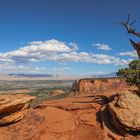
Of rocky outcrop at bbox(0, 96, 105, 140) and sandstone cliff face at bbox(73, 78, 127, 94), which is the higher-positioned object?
sandstone cliff face at bbox(73, 78, 127, 94)

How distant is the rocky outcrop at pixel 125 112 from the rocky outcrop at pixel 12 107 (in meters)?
8.09

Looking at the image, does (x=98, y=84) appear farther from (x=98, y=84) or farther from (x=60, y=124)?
(x=60, y=124)

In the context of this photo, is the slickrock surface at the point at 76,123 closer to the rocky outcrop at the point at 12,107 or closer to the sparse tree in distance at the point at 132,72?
the rocky outcrop at the point at 12,107

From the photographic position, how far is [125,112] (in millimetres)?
26828

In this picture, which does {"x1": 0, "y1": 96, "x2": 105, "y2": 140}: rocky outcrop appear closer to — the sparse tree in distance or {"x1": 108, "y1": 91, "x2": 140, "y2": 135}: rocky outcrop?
{"x1": 108, "y1": 91, "x2": 140, "y2": 135}: rocky outcrop

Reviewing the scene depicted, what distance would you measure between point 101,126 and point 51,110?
18.4ft

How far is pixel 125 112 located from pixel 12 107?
33.4ft

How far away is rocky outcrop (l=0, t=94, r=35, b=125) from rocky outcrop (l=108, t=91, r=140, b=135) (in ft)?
26.5

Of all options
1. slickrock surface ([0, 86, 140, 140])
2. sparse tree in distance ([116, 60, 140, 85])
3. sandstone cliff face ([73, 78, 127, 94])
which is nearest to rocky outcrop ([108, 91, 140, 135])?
slickrock surface ([0, 86, 140, 140])

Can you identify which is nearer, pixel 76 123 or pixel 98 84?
pixel 76 123

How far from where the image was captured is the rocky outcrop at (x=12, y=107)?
24.6m

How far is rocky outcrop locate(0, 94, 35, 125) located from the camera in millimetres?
24625

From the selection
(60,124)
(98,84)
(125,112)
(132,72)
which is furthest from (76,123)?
(132,72)

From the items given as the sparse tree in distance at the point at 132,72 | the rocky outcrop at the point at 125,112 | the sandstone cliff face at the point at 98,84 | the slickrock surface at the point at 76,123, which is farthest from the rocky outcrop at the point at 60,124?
the sparse tree in distance at the point at 132,72
